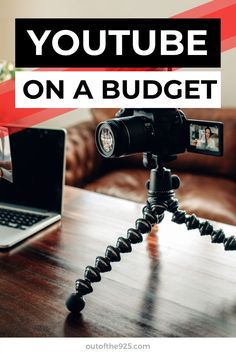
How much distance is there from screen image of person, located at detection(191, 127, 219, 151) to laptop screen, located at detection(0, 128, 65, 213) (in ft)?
1.22

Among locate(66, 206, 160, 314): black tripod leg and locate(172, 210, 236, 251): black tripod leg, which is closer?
locate(66, 206, 160, 314): black tripod leg

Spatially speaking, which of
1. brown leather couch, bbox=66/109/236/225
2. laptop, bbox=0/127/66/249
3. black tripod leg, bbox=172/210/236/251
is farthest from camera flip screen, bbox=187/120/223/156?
brown leather couch, bbox=66/109/236/225

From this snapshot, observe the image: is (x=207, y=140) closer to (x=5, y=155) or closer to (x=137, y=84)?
(x=137, y=84)

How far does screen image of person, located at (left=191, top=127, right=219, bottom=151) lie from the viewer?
81 cm

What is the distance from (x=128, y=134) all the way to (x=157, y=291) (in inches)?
9.8

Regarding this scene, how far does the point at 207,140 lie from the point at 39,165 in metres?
0.45

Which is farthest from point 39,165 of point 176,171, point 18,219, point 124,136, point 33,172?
point 176,171

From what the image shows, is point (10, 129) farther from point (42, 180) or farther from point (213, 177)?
point (213, 177)

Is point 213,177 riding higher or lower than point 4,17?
lower

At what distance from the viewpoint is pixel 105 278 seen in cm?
83

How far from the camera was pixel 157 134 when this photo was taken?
2.68 ft

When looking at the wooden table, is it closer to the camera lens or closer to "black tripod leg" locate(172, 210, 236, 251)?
"black tripod leg" locate(172, 210, 236, 251)

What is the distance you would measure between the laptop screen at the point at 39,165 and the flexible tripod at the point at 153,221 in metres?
0.29
